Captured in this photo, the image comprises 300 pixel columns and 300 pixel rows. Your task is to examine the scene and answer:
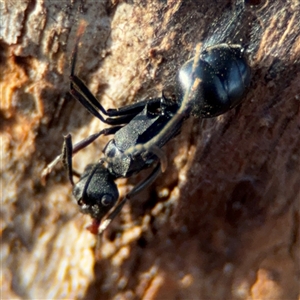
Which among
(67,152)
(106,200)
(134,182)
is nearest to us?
(67,152)

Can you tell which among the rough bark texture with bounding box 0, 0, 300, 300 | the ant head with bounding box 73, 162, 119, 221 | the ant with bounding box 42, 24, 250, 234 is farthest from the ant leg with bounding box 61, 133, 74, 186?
the rough bark texture with bounding box 0, 0, 300, 300

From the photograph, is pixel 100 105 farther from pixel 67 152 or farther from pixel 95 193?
pixel 95 193

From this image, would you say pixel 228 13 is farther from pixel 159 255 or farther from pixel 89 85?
pixel 159 255

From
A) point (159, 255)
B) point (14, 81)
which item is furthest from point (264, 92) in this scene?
point (14, 81)

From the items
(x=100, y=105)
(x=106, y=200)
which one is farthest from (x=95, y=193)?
(x=100, y=105)

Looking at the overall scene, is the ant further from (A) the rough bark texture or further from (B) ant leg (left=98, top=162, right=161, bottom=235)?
(A) the rough bark texture

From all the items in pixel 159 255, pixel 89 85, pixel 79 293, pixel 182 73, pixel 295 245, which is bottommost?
pixel 295 245
